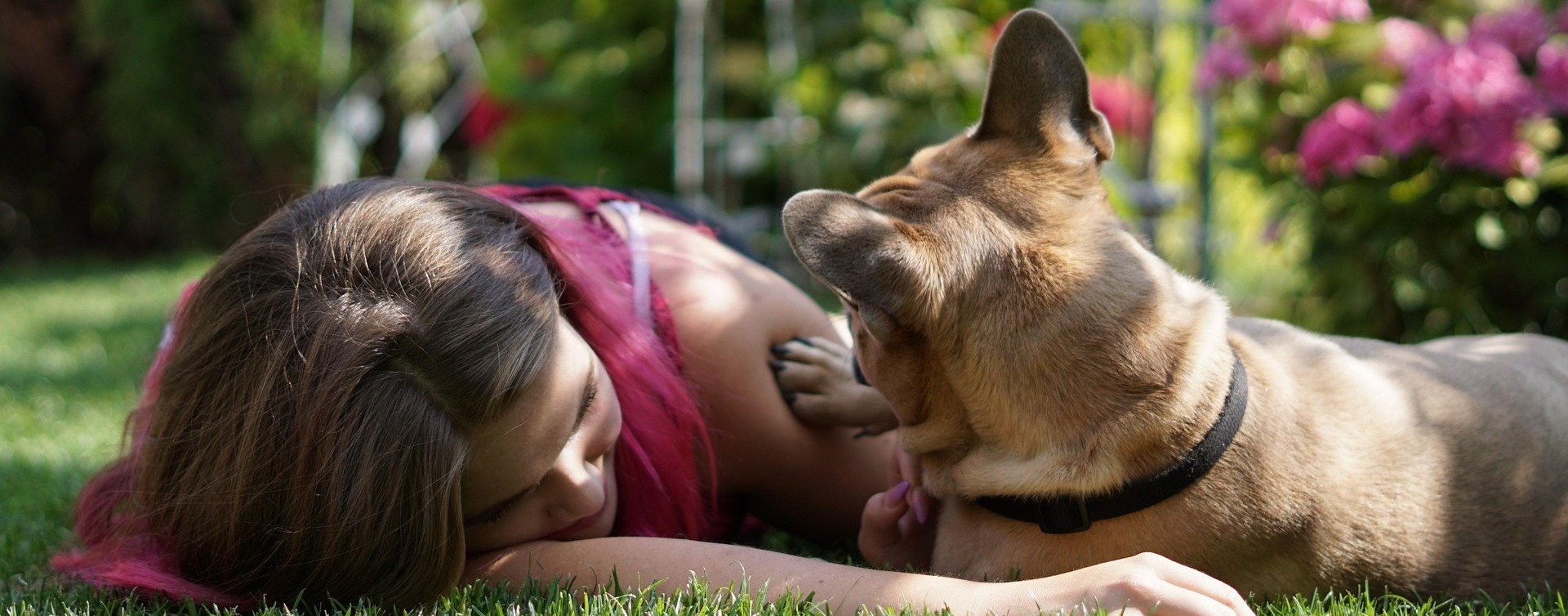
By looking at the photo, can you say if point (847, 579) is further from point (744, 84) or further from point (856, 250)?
point (744, 84)

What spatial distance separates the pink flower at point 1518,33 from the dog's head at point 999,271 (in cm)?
251

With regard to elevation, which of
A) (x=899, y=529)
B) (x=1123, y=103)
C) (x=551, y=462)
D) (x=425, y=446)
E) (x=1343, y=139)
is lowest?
(x=1123, y=103)

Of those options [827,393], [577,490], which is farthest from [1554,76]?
[577,490]

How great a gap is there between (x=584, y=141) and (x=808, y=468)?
16.6 feet

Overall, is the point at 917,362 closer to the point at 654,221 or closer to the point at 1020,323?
the point at 1020,323

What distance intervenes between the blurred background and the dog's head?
1.31 m

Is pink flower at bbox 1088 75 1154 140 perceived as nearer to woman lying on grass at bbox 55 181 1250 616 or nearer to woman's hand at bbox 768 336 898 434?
woman's hand at bbox 768 336 898 434

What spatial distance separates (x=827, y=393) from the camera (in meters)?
2.78

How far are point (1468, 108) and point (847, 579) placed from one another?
294 cm

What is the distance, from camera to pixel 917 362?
7.14 feet

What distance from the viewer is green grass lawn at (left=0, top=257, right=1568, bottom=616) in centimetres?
206

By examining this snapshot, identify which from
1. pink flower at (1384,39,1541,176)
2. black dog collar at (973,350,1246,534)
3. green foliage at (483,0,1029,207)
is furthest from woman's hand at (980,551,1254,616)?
green foliage at (483,0,1029,207)

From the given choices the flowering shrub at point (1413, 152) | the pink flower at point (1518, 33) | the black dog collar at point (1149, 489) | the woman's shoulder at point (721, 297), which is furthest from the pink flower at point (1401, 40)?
the black dog collar at point (1149, 489)

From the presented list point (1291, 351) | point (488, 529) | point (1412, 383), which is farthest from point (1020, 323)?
point (488, 529)
